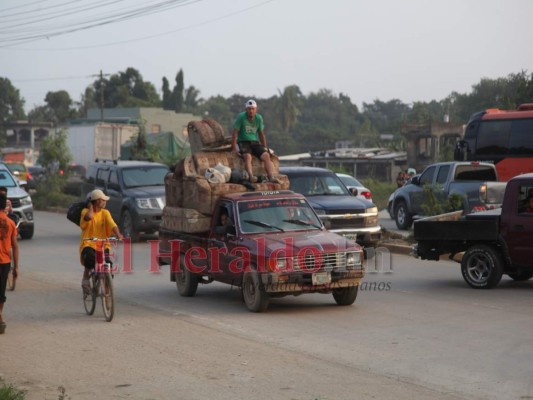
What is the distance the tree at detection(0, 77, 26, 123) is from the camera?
135m

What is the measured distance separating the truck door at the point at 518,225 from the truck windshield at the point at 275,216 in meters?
3.14

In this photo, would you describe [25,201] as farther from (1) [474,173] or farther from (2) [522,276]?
(2) [522,276]

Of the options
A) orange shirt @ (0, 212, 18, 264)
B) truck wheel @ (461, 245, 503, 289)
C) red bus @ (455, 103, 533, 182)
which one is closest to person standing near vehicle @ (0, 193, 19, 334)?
A: orange shirt @ (0, 212, 18, 264)

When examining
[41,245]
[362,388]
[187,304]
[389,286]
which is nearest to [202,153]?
[187,304]

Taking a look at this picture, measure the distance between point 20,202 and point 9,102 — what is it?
117 m

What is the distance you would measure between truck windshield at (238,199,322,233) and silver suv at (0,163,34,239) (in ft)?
41.2

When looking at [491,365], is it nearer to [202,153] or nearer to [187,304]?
[187,304]

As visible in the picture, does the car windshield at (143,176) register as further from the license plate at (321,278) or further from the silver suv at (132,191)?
the license plate at (321,278)

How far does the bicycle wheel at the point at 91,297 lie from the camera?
12933 mm

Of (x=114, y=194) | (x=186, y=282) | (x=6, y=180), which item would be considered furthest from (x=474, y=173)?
(x=186, y=282)

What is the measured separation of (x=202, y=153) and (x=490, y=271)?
5120 mm

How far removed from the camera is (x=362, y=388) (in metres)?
8.45

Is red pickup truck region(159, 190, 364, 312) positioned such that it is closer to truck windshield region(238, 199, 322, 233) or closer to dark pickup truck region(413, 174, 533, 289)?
truck windshield region(238, 199, 322, 233)

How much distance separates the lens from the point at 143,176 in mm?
25875
